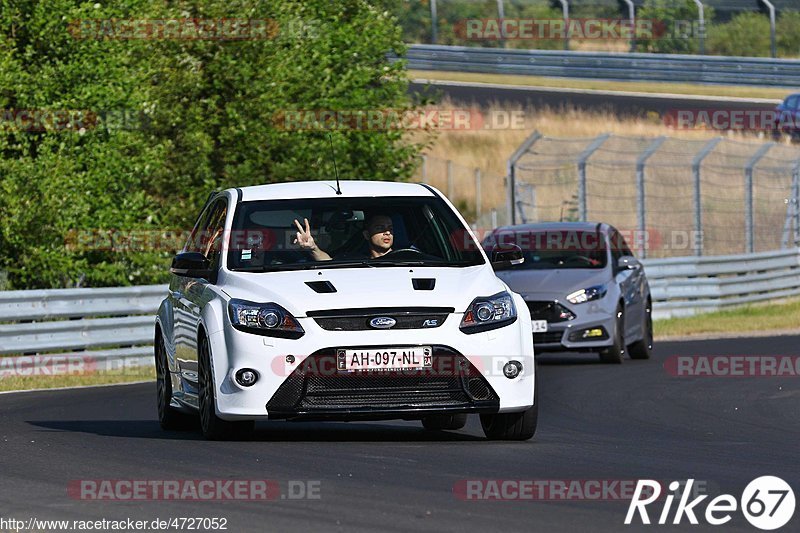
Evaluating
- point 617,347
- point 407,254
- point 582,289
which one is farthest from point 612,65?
point 407,254

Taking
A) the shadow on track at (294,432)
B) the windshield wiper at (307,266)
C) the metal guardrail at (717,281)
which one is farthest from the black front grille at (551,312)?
the windshield wiper at (307,266)

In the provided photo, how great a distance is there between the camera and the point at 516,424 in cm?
1098

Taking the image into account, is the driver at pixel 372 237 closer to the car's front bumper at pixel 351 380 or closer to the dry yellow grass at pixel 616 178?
the car's front bumper at pixel 351 380

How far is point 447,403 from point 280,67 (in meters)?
17.6

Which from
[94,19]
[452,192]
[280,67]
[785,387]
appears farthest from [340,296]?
[452,192]

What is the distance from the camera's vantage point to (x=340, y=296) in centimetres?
1045

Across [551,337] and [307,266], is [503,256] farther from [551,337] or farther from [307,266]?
[551,337]

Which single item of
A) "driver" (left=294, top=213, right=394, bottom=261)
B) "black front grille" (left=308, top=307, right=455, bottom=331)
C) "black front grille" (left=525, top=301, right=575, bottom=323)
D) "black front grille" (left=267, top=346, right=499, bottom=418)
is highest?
"driver" (left=294, top=213, right=394, bottom=261)

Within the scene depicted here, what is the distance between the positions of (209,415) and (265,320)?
0.85 metres

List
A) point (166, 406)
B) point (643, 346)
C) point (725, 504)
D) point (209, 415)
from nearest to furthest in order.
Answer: point (725, 504), point (209, 415), point (166, 406), point (643, 346)

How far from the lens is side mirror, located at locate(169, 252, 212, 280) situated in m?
11.4

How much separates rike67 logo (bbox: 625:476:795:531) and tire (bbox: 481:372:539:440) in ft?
7.00

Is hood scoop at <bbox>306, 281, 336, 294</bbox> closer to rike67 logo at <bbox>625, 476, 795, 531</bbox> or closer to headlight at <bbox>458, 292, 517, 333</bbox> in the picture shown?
headlight at <bbox>458, 292, 517, 333</bbox>

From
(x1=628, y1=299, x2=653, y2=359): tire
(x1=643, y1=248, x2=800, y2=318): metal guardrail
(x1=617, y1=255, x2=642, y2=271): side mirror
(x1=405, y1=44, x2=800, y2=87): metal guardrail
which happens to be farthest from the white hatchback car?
(x1=405, y1=44, x2=800, y2=87): metal guardrail
